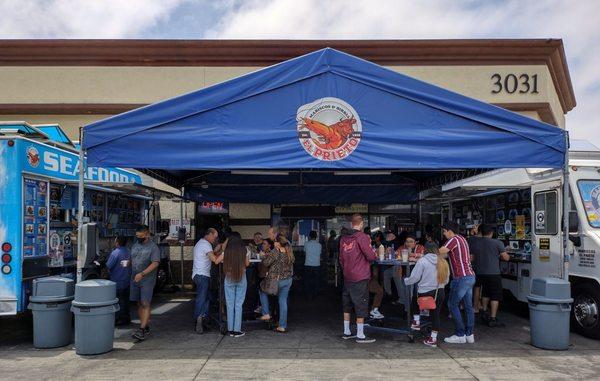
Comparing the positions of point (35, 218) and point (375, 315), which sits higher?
point (35, 218)

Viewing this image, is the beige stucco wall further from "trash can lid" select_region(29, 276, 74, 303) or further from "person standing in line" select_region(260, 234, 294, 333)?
"trash can lid" select_region(29, 276, 74, 303)

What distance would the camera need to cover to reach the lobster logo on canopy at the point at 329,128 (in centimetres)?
696

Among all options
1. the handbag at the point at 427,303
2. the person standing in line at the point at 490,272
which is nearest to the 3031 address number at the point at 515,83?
the person standing in line at the point at 490,272

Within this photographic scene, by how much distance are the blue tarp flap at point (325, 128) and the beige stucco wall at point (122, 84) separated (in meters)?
7.06

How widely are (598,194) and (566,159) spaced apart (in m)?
1.44

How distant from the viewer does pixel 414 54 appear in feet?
45.9

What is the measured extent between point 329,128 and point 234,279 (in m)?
2.70

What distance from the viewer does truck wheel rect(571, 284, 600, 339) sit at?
24.2 ft

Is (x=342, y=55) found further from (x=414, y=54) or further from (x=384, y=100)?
(x=414, y=54)

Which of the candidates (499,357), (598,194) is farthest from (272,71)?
(598,194)

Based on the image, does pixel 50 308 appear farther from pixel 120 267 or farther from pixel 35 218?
pixel 120 267

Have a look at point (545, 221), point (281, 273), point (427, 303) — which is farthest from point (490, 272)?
point (281, 273)

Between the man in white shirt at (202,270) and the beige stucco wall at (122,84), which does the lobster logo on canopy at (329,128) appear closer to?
the man in white shirt at (202,270)

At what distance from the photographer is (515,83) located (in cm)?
1391
